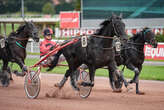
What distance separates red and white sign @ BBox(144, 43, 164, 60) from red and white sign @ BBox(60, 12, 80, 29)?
20262 mm

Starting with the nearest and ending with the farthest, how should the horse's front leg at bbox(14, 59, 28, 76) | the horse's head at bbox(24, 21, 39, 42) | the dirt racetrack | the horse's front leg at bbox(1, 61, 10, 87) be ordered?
1. the dirt racetrack
2. the horse's front leg at bbox(14, 59, 28, 76)
3. the horse's head at bbox(24, 21, 39, 42)
4. the horse's front leg at bbox(1, 61, 10, 87)

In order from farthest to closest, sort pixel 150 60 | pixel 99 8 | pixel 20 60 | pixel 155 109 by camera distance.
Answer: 1. pixel 99 8
2. pixel 150 60
3. pixel 20 60
4. pixel 155 109

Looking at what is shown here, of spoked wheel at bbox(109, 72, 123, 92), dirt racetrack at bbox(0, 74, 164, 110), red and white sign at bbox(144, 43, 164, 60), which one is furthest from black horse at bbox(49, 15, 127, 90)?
red and white sign at bbox(144, 43, 164, 60)

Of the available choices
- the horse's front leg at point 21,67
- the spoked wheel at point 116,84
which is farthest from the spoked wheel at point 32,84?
the spoked wheel at point 116,84

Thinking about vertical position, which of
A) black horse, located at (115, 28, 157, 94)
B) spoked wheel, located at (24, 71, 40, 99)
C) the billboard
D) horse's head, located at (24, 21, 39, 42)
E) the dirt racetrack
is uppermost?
the billboard

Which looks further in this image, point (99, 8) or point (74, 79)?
point (99, 8)

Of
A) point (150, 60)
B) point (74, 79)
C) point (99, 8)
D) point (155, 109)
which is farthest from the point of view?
point (99, 8)

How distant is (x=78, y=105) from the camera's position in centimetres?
696

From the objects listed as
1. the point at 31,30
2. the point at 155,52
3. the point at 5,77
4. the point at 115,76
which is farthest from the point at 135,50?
the point at 155,52

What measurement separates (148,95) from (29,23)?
3703 millimetres

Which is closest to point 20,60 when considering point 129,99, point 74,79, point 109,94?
point 74,79

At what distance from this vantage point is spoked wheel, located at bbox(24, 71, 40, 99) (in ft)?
25.7

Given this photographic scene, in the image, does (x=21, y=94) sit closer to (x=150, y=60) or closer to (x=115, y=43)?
(x=115, y=43)

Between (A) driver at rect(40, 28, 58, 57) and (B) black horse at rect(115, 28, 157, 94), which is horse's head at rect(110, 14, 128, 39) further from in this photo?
(A) driver at rect(40, 28, 58, 57)
